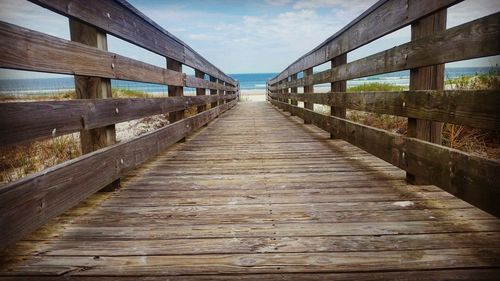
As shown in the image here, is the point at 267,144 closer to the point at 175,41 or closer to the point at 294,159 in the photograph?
the point at 294,159

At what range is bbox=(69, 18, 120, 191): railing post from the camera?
1.91 metres

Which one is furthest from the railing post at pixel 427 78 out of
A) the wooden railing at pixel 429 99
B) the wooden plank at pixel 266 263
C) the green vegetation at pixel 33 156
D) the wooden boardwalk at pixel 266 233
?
the green vegetation at pixel 33 156

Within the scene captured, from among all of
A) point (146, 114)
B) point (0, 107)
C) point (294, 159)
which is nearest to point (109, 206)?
point (0, 107)

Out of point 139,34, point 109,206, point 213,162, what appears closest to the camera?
point 109,206

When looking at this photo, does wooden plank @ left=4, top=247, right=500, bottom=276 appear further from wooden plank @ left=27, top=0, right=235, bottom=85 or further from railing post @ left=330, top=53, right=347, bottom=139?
railing post @ left=330, top=53, right=347, bottom=139

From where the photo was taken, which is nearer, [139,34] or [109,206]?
[109,206]

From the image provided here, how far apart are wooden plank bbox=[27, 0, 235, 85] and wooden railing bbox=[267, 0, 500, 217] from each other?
196 centimetres

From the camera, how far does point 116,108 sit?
2170 mm

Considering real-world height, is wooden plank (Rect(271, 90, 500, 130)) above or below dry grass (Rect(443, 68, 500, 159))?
above

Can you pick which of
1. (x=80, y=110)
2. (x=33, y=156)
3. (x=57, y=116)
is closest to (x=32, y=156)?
(x=33, y=156)

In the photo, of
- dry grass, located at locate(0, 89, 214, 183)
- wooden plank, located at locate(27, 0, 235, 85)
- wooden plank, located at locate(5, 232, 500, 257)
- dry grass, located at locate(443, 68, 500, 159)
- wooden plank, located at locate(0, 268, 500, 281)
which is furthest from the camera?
dry grass, located at locate(0, 89, 214, 183)

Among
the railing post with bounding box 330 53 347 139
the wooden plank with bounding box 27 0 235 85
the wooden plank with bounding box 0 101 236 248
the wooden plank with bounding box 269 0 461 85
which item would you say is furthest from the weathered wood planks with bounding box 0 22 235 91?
the railing post with bounding box 330 53 347 139

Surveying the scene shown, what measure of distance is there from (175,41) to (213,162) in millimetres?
1724

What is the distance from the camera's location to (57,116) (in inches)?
59.5
